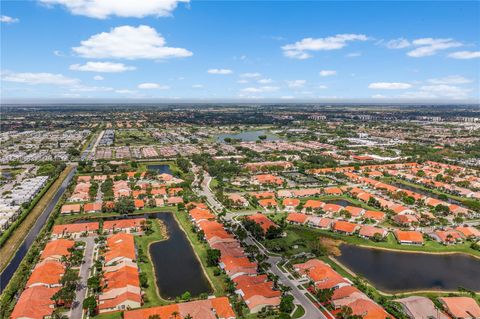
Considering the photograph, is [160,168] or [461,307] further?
[160,168]

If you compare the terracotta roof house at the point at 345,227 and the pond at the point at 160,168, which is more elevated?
the pond at the point at 160,168

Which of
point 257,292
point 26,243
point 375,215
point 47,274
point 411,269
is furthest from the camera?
point 375,215

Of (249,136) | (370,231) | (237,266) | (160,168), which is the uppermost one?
(249,136)

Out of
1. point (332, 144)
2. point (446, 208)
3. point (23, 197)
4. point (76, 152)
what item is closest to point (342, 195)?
point (446, 208)

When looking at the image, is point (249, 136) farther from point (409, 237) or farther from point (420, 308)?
point (420, 308)

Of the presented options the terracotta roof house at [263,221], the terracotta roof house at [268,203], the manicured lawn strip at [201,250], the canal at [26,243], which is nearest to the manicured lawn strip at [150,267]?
the manicured lawn strip at [201,250]

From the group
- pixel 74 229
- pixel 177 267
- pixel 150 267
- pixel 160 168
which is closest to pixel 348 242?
pixel 177 267

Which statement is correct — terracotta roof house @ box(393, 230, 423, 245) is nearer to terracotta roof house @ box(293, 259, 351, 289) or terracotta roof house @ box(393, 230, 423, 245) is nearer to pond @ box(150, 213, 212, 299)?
terracotta roof house @ box(293, 259, 351, 289)

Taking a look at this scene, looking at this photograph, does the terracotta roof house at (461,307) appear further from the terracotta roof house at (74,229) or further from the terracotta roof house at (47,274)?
the terracotta roof house at (74,229)
